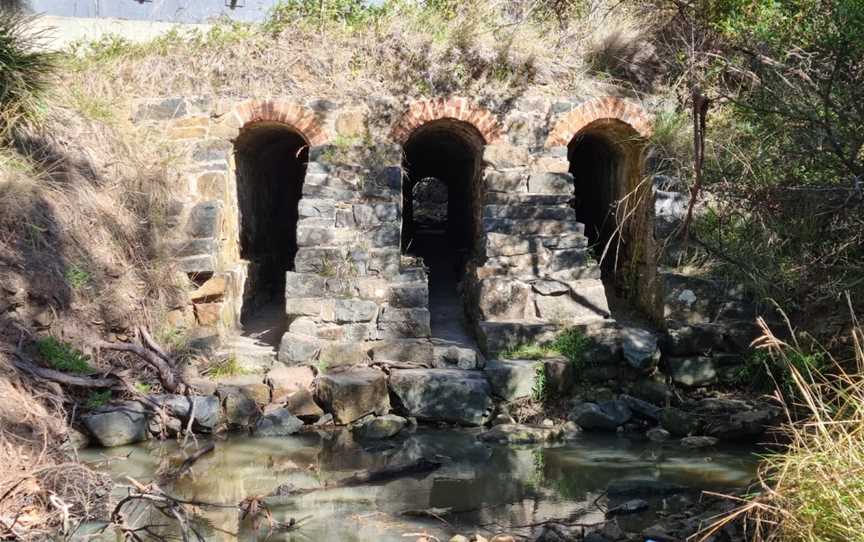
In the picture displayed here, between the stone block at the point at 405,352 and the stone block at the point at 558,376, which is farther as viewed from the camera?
the stone block at the point at 405,352

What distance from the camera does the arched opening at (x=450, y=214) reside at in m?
9.28

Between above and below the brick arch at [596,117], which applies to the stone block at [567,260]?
below

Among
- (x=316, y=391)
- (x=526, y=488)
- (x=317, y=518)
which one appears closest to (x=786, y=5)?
(x=526, y=488)

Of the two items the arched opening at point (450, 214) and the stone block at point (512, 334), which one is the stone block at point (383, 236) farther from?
the stone block at point (512, 334)

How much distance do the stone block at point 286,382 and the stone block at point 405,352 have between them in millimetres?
672

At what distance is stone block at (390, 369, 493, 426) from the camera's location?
7.07 meters

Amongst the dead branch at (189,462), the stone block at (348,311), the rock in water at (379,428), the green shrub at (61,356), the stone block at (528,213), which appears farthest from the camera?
the stone block at (528,213)

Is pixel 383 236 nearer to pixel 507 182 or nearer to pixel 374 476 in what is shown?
pixel 507 182

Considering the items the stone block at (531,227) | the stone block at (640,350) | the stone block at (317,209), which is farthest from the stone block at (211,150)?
the stone block at (640,350)

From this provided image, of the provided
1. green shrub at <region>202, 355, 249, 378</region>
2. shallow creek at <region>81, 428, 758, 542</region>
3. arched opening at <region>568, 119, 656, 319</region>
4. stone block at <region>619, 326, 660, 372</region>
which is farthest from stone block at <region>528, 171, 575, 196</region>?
green shrub at <region>202, 355, 249, 378</region>

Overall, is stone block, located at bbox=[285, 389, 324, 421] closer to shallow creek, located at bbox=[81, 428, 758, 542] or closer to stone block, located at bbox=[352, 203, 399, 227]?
shallow creek, located at bbox=[81, 428, 758, 542]

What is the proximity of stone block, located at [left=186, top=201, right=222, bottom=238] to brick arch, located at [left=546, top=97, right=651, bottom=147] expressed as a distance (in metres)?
3.73

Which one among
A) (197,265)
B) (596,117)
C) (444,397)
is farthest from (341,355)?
(596,117)

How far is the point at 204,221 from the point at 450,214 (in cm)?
671
